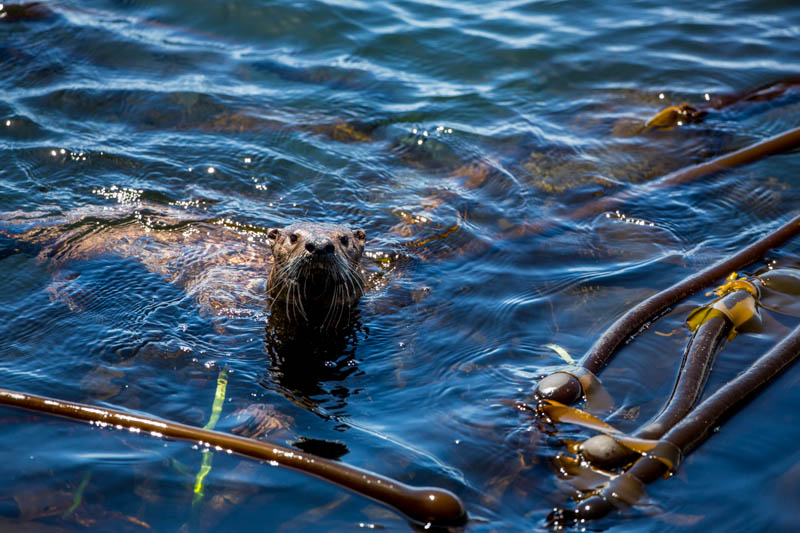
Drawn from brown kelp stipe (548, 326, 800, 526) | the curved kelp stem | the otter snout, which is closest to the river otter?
the otter snout

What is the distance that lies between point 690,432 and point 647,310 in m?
1.09

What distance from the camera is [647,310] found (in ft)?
14.5

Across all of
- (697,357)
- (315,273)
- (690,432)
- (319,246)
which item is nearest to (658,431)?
(690,432)

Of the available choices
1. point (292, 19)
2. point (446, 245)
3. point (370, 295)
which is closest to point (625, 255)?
point (446, 245)

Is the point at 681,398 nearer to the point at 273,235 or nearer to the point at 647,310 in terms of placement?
the point at 647,310

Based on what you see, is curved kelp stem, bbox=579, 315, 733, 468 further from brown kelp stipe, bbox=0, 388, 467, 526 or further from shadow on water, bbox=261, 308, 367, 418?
shadow on water, bbox=261, 308, 367, 418

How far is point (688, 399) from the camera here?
3699mm

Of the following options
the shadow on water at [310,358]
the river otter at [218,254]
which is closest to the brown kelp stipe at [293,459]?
the shadow on water at [310,358]

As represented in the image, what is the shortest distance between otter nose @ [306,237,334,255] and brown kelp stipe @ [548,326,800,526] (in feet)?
7.10

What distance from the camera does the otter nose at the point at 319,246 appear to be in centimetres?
483

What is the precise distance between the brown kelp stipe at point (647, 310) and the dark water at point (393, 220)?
163 mm

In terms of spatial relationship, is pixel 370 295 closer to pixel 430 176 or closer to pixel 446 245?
pixel 446 245

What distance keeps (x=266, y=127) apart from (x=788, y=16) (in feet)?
22.1

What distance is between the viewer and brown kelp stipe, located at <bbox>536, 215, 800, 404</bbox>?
4.04 metres
